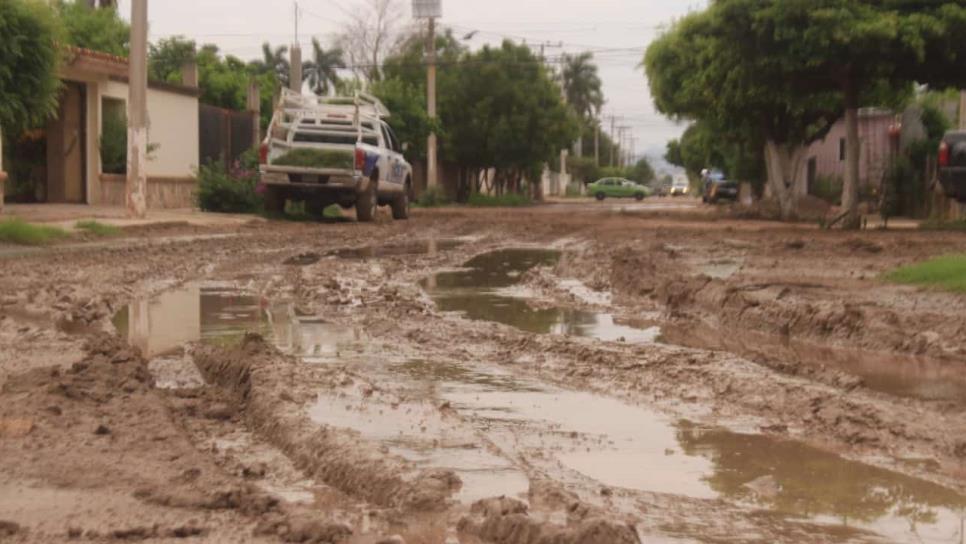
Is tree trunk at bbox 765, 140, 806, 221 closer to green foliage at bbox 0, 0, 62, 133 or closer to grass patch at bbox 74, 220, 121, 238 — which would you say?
grass patch at bbox 74, 220, 121, 238

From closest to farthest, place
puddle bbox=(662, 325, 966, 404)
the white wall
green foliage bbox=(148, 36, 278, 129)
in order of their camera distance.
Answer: puddle bbox=(662, 325, 966, 404), the white wall, green foliage bbox=(148, 36, 278, 129)

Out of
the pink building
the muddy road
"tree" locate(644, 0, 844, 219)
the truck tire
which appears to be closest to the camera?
the muddy road

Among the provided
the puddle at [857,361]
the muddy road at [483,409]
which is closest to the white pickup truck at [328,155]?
the muddy road at [483,409]

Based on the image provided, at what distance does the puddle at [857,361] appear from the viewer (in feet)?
23.2

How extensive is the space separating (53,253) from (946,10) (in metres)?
14.5

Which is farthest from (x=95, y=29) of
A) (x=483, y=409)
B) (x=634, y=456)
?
(x=634, y=456)

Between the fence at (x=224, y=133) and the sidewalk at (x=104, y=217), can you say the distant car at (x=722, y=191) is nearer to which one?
the fence at (x=224, y=133)

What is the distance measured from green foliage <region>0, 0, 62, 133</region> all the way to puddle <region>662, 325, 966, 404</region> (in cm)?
1252

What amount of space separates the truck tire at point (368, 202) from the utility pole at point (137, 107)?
474 centimetres

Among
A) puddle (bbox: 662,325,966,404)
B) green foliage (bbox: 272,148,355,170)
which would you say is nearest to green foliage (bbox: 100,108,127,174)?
green foliage (bbox: 272,148,355,170)

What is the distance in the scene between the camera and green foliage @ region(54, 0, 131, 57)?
4091 cm

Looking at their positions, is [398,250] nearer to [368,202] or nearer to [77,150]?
[368,202]

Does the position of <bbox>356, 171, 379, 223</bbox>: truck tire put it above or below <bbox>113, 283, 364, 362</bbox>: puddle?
above

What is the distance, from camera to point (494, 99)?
5094cm
